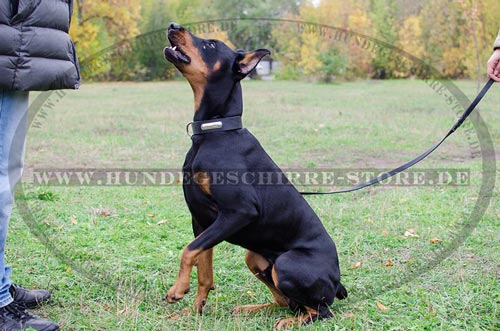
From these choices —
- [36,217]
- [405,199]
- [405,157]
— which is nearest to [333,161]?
[405,157]

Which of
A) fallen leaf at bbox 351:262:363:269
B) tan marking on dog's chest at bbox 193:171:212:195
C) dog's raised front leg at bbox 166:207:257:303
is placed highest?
tan marking on dog's chest at bbox 193:171:212:195

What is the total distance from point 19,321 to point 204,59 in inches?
69.3

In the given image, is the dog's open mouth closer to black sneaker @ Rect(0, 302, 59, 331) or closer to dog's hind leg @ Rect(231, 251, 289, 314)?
dog's hind leg @ Rect(231, 251, 289, 314)

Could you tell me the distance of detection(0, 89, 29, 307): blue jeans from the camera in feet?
9.37

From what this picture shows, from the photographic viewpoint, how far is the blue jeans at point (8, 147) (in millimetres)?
2857

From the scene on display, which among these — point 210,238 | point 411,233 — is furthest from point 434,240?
point 210,238

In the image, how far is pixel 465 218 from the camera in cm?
543

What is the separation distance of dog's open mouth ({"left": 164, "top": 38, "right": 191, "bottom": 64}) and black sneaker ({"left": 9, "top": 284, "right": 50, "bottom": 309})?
165 centimetres

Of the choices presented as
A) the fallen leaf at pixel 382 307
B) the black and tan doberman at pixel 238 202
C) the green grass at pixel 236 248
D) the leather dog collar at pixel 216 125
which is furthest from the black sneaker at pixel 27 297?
the fallen leaf at pixel 382 307

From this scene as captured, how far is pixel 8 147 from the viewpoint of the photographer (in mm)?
2895

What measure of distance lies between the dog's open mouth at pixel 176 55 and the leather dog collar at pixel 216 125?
367 mm

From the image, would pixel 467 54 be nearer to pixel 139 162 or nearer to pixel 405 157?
pixel 405 157

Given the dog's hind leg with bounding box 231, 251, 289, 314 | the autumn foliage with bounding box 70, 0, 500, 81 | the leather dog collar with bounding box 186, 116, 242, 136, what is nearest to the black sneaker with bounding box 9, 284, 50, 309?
the dog's hind leg with bounding box 231, 251, 289, 314

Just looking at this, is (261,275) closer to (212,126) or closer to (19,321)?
(212,126)
